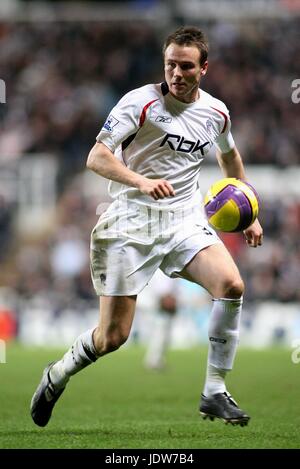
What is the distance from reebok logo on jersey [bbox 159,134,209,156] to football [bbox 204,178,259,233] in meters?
0.29

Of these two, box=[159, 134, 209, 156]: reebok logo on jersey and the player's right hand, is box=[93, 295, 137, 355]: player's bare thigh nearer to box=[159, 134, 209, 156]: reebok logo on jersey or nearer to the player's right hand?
the player's right hand

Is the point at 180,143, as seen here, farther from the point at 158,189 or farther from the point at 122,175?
the point at 158,189

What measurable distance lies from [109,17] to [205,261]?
58.4ft

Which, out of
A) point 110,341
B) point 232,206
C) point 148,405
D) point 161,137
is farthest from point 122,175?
point 148,405

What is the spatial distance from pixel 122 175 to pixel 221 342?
1228 mm

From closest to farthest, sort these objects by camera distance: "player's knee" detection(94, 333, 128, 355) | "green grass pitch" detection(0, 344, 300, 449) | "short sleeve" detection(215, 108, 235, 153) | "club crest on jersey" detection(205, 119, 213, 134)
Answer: "green grass pitch" detection(0, 344, 300, 449) → "player's knee" detection(94, 333, 128, 355) → "club crest on jersey" detection(205, 119, 213, 134) → "short sleeve" detection(215, 108, 235, 153)

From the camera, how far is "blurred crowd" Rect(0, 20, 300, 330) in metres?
17.9

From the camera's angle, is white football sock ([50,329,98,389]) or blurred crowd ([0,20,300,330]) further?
blurred crowd ([0,20,300,330])

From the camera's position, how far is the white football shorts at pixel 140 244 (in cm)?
623

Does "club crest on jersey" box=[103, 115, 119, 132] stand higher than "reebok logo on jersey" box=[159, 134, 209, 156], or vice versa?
"club crest on jersey" box=[103, 115, 119, 132]

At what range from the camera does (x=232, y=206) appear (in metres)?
6.19

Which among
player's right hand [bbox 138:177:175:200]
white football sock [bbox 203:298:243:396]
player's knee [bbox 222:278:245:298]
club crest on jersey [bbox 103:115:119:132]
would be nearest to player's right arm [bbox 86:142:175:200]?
player's right hand [bbox 138:177:175:200]

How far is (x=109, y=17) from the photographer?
23.1 m
